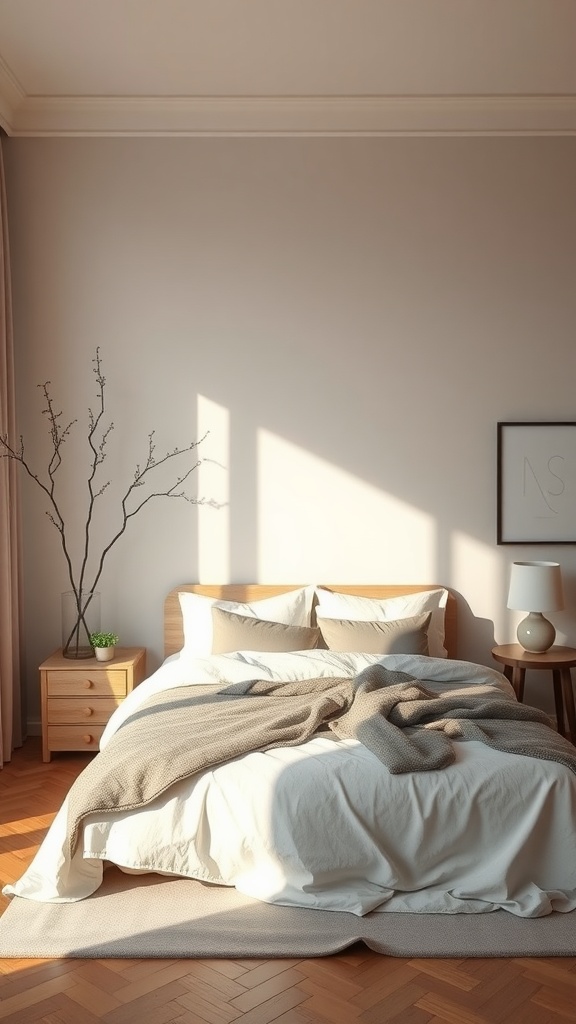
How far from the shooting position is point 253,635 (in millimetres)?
4434

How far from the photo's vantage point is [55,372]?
4949 millimetres

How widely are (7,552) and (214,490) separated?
110 cm

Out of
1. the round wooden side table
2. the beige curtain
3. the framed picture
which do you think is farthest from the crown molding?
the round wooden side table

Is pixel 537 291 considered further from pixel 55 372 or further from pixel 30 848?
pixel 30 848

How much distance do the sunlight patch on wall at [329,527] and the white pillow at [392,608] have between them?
0.62ft

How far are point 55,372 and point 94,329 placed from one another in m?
0.31

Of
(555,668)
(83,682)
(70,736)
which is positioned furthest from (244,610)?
(555,668)

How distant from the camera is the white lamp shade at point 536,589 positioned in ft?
15.1

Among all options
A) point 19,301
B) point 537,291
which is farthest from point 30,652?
point 537,291

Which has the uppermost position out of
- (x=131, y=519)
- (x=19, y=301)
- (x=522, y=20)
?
(x=522, y=20)

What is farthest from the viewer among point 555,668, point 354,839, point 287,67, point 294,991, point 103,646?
point 103,646

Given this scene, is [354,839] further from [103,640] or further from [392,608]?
[103,640]

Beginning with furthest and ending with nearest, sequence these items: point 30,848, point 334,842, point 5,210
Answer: point 5,210 → point 30,848 → point 334,842

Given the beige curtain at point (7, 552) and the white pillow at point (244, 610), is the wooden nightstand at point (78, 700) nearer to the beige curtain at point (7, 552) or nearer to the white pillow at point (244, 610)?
the beige curtain at point (7, 552)
